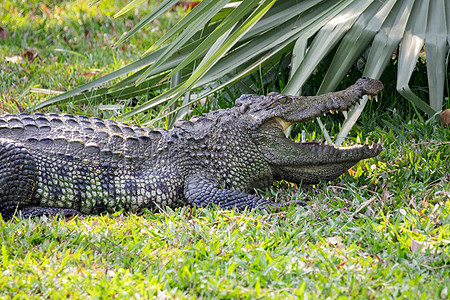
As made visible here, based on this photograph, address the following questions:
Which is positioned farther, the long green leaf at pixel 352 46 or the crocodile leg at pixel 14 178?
the long green leaf at pixel 352 46

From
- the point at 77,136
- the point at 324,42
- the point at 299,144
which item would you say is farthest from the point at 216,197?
the point at 324,42

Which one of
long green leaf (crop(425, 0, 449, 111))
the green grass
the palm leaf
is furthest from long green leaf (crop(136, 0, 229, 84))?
long green leaf (crop(425, 0, 449, 111))

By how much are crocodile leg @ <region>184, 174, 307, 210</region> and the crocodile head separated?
1.16ft

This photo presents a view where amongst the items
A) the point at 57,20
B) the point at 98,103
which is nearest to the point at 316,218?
the point at 98,103

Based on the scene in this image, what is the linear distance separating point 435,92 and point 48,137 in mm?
2675

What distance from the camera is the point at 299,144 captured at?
4.00 meters

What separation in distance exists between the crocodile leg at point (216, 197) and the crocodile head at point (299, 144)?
0.35m

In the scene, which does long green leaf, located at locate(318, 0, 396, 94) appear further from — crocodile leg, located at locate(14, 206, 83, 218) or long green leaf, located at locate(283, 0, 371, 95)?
crocodile leg, located at locate(14, 206, 83, 218)

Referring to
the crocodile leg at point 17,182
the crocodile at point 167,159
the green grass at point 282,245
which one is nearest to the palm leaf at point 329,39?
the crocodile at point 167,159

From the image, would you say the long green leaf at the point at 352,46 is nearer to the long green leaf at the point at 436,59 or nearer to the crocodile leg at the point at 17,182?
the long green leaf at the point at 436,59

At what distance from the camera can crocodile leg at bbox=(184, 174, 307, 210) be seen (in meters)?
3.78

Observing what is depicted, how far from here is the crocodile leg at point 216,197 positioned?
378cm

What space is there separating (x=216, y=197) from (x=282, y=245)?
818mm

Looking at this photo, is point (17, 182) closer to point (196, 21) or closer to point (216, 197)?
point (216, 197)
